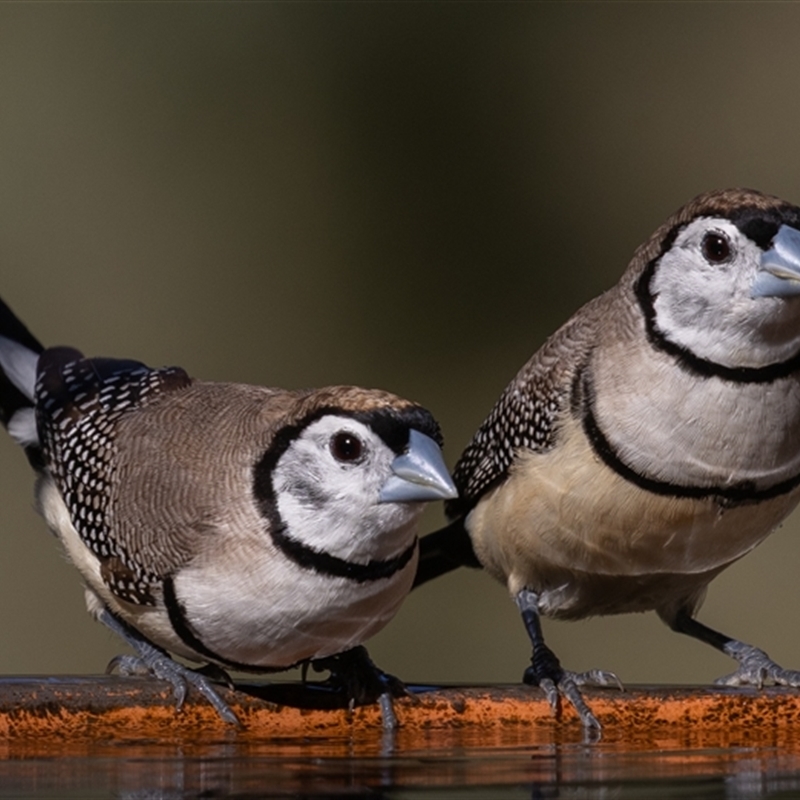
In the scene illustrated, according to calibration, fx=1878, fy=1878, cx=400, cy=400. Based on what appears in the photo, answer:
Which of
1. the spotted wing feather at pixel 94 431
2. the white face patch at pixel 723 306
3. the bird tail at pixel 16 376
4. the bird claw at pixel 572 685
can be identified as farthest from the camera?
the bird tail at pixel 16 376

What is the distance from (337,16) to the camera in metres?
8.24

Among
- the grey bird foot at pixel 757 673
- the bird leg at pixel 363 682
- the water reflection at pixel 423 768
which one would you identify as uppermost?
the water reflection at pixel 423 768

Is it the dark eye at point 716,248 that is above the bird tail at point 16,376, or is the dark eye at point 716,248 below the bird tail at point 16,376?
above

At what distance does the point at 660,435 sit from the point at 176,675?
106 cm

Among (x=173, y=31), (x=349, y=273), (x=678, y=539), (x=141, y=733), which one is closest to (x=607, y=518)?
(x=678, y=539)

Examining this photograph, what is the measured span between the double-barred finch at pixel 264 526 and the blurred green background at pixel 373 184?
326 cm

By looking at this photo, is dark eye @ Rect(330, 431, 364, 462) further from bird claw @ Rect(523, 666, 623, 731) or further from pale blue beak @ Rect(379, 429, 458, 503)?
bird claw @ Rect(523, 666, 623, 731)

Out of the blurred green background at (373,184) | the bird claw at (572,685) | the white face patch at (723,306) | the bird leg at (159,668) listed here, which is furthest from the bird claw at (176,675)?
the blurred green background at (373,184)

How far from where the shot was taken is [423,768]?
2.82 meters

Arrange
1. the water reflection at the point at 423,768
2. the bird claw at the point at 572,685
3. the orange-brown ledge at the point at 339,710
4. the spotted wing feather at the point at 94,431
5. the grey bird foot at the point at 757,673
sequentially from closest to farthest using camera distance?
the water reflection at the point at 423,768 → the orange-brown ledge at the point at 339,710 → the bird claw at the point at 572,685 → the spotted wing feather at the point at 94,431 → the grey bird foot at the point at 757,673

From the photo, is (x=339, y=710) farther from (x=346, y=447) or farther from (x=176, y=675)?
(x=346, y=447)

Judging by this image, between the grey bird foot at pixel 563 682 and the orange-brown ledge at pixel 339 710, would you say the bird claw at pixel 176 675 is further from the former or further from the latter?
the grey bird foot at pixel 563 682

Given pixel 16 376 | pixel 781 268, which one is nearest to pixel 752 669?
pixel 781 268

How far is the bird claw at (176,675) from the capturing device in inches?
130
